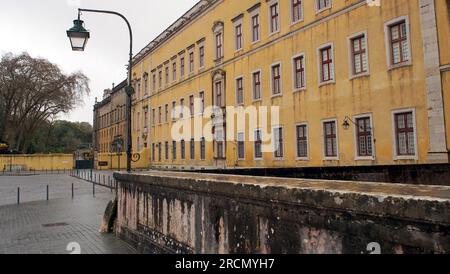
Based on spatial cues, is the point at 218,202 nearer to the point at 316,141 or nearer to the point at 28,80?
the point at 316,141

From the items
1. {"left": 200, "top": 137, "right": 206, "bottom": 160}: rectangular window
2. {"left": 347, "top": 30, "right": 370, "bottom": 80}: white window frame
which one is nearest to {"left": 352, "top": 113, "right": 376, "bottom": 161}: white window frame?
{"left": 347, "top": 30, "right": 370, "bottom": 80}: white window frame

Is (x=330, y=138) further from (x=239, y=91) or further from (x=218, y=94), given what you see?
(x=218, y=94)

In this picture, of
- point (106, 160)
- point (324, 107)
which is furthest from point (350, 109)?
point (106, 160)

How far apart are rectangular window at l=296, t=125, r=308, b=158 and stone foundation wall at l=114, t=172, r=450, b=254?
18319mm

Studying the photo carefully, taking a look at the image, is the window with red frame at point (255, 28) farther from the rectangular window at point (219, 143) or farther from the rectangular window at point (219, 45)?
the rectangular window at point (219, 143)

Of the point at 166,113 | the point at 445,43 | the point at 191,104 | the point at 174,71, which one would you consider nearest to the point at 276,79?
the point at 445,43

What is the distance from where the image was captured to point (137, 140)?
56.1 m

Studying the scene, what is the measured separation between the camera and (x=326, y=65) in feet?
73.5

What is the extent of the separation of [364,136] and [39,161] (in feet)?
185

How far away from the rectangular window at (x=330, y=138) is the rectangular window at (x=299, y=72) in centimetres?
334

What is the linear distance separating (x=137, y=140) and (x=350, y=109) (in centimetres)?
4086

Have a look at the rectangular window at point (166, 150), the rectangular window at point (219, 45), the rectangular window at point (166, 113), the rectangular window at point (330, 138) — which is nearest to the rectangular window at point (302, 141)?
the rectangular window at point (330, 138)

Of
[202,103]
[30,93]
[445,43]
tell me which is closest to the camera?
[445,43]

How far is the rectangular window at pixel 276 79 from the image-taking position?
26.0 meters
